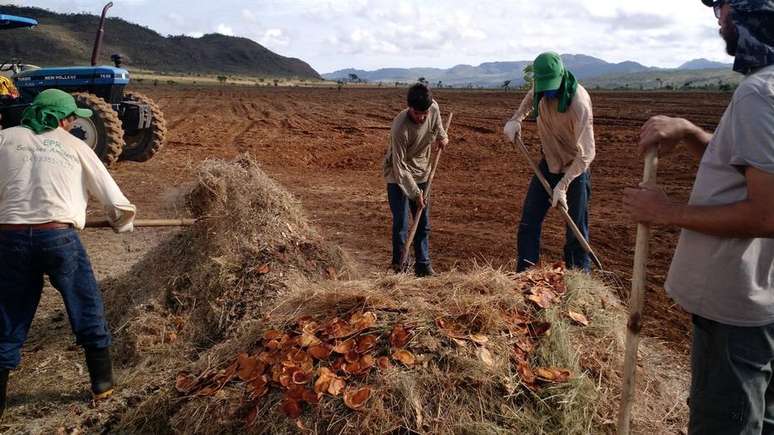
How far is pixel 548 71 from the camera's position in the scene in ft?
13.5

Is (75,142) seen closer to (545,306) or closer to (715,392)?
(545,306)

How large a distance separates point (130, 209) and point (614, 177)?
8.38 metres

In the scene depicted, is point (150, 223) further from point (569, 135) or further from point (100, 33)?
point (100, 33)

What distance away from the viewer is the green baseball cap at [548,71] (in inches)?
161

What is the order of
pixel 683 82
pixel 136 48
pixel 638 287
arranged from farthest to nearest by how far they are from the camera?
pixel 683 82, pixel 136 48, pixel 638 287

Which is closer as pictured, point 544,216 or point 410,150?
point 544,216

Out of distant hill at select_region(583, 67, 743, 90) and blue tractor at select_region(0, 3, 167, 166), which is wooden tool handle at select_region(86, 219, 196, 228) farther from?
distant hill at select_region(583, 67, 743, 90)

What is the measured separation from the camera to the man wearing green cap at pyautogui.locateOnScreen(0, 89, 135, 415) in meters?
3.34

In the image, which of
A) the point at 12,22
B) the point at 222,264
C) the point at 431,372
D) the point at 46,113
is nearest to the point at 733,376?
the point at 431,372

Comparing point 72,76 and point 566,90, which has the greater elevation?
point 72,76

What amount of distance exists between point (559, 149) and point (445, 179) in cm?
576

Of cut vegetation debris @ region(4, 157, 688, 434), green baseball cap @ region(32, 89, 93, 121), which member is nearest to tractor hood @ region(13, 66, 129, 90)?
cut vegetation debris @ region(4, 157, 688, 434)

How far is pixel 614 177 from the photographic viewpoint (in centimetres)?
1009

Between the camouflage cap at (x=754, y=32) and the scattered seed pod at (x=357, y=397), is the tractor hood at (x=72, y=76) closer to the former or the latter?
the scattered seed pod at (x=357, y=397)
